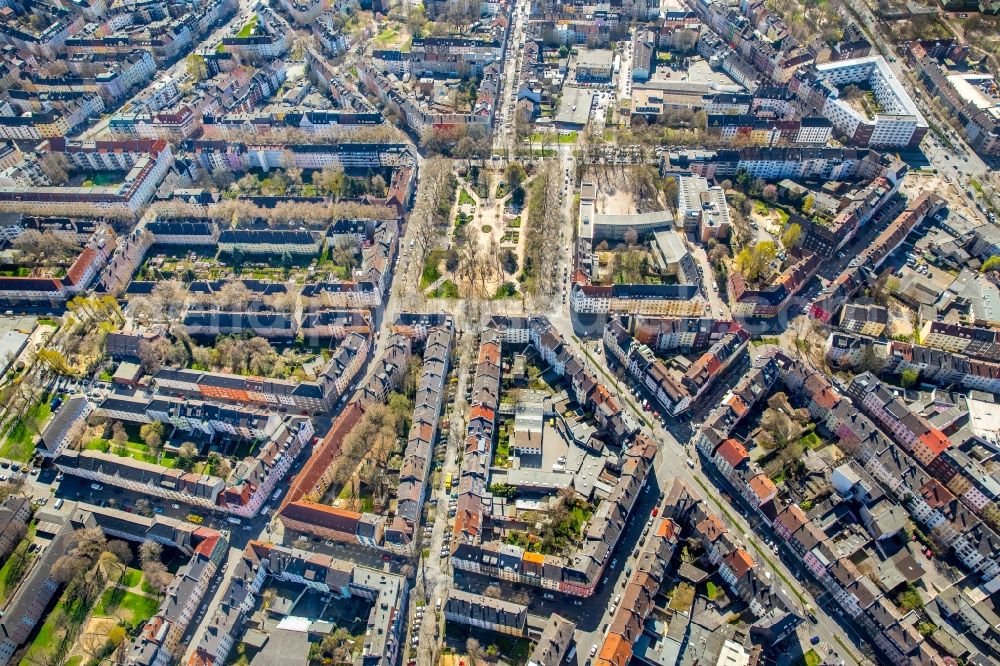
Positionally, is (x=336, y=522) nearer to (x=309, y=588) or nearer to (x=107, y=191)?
(x=309, y=588)

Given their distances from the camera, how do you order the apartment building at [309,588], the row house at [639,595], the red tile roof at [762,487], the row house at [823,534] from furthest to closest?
the red tile roof at [762,487]
the row house at [823,534]
the apartment building at [309,588]
the row house at [639,595]

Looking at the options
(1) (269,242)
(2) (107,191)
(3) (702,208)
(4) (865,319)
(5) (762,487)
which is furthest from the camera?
(2) (107,191)

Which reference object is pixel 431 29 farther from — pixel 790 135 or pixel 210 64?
pixel 790 135

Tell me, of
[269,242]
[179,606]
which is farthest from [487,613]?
[269,242]

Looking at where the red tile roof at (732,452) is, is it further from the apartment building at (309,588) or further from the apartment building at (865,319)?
the apartment building at (309,588)

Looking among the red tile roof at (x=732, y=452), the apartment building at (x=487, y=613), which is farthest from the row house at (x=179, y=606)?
the red tile roof at (x=732, y=452)

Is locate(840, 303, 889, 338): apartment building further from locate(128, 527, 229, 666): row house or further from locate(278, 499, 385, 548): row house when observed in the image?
locate(128, 527, 229, 666): row house

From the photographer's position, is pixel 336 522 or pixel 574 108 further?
pixel 574 108

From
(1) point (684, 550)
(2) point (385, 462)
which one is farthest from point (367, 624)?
(1) point (684, 550)

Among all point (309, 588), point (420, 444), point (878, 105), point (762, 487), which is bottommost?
point (309, 588)

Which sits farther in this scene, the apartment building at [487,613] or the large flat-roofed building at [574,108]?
the large flat-roofed building at [574,108]
